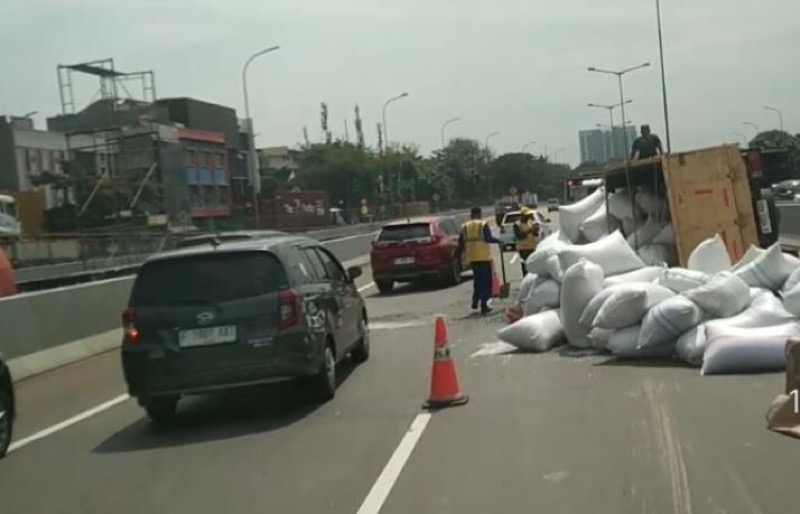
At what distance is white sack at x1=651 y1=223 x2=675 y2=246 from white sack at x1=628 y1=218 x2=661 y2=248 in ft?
0.29

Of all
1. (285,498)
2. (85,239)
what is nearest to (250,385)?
(285,498)

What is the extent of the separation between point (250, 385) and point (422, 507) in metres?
3.85

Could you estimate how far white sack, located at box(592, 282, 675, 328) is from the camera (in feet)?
39.8

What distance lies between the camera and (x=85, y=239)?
4075 centimetres

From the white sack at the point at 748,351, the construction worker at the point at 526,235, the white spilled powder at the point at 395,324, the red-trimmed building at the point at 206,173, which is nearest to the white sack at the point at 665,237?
the construction worker at the point at 526,235

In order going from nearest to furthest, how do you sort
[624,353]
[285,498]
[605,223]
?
[285,498] → [624,353] → [605,223]

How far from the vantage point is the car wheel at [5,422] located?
9367 mm

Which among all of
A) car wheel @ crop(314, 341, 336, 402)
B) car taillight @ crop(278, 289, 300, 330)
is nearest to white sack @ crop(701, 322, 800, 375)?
car wheel @ crop(314, 341, 336, 402)

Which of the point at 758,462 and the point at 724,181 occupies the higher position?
the point at 724,181

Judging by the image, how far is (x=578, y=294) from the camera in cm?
1307

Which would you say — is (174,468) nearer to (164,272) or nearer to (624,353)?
(164,272)

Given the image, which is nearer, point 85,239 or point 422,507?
point 422,507

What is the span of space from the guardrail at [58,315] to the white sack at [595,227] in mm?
7872

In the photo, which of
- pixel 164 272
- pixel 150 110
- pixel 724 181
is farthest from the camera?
pixel 150 110
